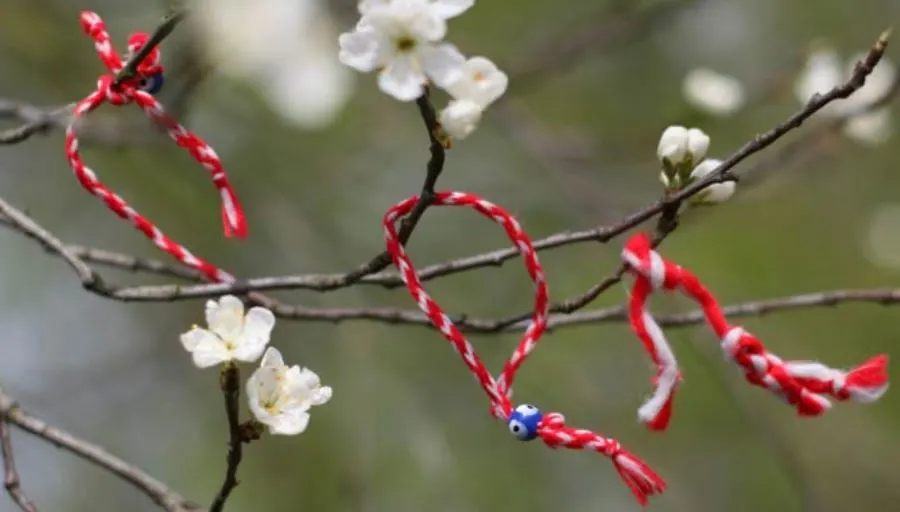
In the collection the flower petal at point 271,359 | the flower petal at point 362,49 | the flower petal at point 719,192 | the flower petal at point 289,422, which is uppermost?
the flower petal at point 362,49

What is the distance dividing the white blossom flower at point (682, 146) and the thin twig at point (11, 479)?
25 cm

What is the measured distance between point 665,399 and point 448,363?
60cm

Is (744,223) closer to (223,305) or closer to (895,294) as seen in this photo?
(895,294)

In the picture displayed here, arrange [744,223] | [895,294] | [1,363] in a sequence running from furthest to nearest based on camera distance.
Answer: [744,223] → [1,363] → [895,294]

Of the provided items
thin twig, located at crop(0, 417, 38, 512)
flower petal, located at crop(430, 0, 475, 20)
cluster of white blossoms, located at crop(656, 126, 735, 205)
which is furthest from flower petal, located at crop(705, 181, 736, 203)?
thin twig, located at crop(0, 417, 38, 512)

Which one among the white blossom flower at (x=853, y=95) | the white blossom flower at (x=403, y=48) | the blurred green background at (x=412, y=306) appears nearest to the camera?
the white blossom flower at (x=403, y=48)

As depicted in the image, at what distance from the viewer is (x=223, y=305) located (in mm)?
248

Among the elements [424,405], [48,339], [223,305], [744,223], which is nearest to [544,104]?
[744,223]

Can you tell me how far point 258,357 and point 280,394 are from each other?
0.05ft

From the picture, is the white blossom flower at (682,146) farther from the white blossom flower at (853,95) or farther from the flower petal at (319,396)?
the white blossom flower at (853,95)

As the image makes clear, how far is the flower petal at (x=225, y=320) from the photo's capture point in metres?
0.25

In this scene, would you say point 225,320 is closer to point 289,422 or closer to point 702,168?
point 289,422

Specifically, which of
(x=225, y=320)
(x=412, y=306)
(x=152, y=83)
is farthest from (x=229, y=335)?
(x=412, y=306)

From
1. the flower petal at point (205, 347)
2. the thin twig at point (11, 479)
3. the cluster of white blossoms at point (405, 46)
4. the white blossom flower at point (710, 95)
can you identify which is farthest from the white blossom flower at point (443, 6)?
the white blossom flower at point (710, 95)
